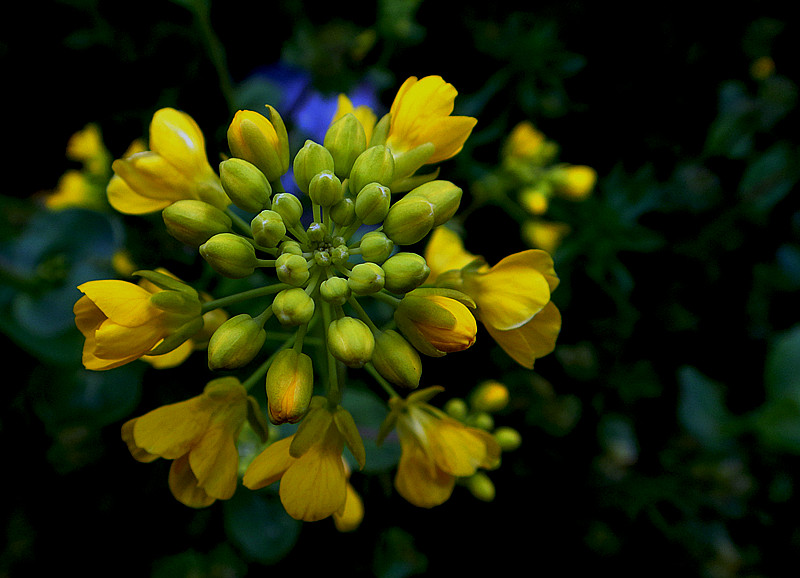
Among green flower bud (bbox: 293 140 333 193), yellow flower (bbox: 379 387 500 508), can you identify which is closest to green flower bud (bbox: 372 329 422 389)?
yellow flower (bbox: 379 387 500 508)

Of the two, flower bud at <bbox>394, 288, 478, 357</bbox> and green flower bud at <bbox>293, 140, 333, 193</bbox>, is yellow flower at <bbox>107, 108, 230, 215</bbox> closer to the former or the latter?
green flower bud at <bbox>293, 140, 333, 193</bbox>

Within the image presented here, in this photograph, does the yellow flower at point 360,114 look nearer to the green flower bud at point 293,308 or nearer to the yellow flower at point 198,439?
the green flower bud at point 293,308

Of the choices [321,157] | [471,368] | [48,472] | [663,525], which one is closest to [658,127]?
[471,368]

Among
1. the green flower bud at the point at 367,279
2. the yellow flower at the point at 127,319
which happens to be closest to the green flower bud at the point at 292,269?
the green flower bud at the point at 367,279

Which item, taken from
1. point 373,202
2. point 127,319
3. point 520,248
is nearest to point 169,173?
point 127,319

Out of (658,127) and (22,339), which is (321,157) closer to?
(22,339)

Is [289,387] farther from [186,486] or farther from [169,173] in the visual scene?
[169,173]
